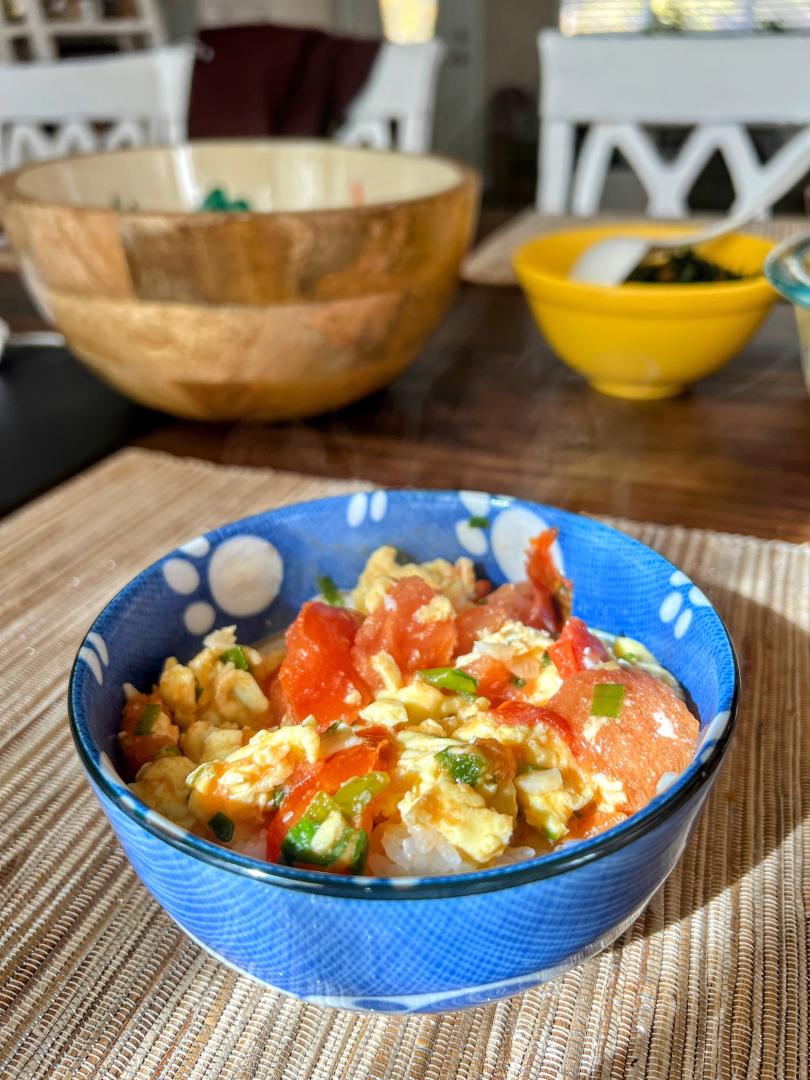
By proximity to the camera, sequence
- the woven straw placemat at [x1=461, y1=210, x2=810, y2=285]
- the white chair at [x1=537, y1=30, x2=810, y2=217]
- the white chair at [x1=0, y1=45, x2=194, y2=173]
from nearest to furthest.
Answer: the woven straw placemat at [x1=461, y1=210, x2=810, y2=285] → the white chair at [x1=537, y1=30, x2=810, y2=217] → the white chair at [x1=0, y1=45, x2=194, y2=173]

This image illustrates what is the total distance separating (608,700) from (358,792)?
5.5 inches

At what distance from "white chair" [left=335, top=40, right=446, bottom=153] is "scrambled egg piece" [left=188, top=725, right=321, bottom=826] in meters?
1.83

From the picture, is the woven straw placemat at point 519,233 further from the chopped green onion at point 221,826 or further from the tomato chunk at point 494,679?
the chopped green onion at point 221,826

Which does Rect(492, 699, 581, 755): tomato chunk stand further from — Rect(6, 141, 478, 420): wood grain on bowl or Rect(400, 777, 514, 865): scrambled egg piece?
Rect(6, 141, 478, 420): wood grain on bowl

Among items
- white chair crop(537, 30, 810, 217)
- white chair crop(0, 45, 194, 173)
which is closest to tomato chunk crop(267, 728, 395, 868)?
white chair crop(537, 30, 810, 217)

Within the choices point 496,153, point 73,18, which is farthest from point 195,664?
point 496,153

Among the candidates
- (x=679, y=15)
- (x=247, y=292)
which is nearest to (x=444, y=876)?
(x=247, y=292)

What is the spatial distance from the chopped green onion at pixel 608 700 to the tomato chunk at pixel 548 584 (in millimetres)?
116

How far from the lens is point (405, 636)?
550 millimetres

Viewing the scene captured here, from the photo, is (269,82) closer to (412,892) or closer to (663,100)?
(663,100)

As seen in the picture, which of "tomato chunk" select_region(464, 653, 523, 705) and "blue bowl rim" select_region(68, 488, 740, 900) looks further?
"tomato chunk" select_region(464, 653, 523, 705)

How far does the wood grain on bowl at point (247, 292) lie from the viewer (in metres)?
0.81

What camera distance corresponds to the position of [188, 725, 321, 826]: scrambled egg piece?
439 mm

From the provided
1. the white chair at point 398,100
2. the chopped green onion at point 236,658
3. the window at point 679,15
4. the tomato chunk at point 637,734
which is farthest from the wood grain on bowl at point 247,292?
the window at point 679,15
